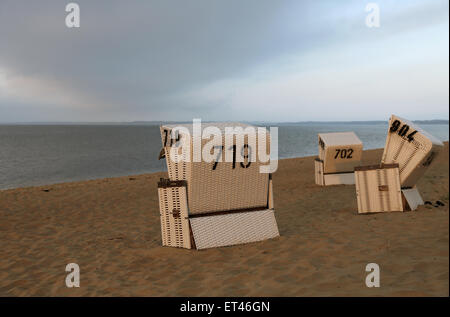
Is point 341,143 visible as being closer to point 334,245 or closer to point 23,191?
point 334,245

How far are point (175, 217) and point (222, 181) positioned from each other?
3.84 ft

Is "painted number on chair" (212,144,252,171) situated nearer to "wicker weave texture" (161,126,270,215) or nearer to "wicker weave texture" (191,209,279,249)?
"wicker weave texture" (161,126,270,215)

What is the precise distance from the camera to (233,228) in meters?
6.78

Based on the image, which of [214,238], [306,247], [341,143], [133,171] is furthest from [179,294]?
[133,171]

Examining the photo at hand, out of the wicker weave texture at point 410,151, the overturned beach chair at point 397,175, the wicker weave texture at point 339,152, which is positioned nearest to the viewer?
the wicker weave texture at point 410,151

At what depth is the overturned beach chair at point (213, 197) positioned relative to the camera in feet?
21.3

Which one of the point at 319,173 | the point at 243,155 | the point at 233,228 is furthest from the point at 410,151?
the point at 319,173

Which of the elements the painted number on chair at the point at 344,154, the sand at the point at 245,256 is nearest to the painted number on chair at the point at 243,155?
the sand at the point at 245,256

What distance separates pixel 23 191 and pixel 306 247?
15257 mm

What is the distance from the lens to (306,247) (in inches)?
241

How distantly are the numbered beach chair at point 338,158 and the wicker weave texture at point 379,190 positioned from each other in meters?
5.21

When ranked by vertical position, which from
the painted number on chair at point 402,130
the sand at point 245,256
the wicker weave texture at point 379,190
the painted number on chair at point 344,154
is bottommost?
the sand at point 245,256

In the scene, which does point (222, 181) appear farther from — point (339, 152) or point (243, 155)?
point (339, 152)

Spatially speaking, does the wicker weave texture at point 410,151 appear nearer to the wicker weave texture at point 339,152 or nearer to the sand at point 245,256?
the sand at point 245,256
